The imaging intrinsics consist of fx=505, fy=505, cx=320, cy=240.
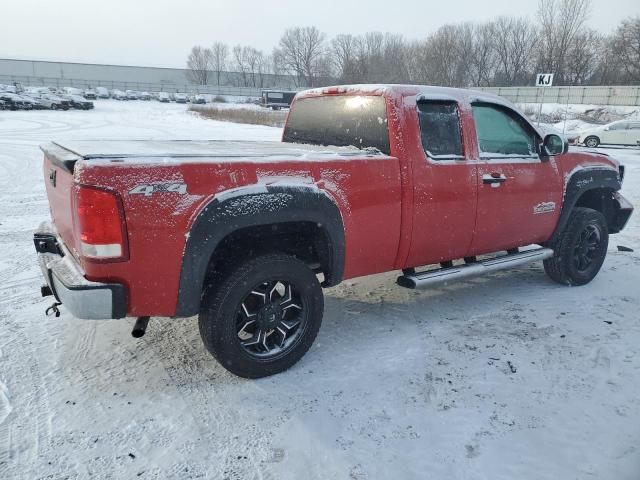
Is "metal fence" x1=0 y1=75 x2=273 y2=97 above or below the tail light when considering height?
above

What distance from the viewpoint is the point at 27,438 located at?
2713mm

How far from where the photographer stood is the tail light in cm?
261

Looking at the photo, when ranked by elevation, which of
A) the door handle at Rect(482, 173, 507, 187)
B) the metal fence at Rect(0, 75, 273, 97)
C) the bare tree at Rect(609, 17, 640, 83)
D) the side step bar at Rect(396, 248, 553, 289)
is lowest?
the side step bar at Rect(396, 248, 553, 289)

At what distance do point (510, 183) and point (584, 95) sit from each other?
47191 millimetres

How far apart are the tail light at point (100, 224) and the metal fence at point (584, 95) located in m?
39.9

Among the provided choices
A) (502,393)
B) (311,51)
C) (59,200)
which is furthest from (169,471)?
(311,51)

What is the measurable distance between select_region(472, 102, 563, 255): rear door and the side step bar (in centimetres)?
11

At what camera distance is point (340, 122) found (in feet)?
14.0

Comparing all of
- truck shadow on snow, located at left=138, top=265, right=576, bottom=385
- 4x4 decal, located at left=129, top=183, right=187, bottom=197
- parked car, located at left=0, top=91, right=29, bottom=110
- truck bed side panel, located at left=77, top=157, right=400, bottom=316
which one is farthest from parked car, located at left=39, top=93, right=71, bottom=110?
4x4 decal, located at left=129, top=183, right=187, bottom=197

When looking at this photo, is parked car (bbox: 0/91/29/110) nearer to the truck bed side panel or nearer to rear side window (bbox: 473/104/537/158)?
rear side window (bbox: 473/104/537/158)

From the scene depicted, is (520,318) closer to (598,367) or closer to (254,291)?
(598,367)

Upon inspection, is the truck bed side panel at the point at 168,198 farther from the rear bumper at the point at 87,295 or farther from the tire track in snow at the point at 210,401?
the tire track in snow at the point at 210,401

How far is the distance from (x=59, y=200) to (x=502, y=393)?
3.10 m

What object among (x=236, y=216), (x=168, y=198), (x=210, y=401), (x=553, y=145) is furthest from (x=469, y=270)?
(x=168, y=198)
